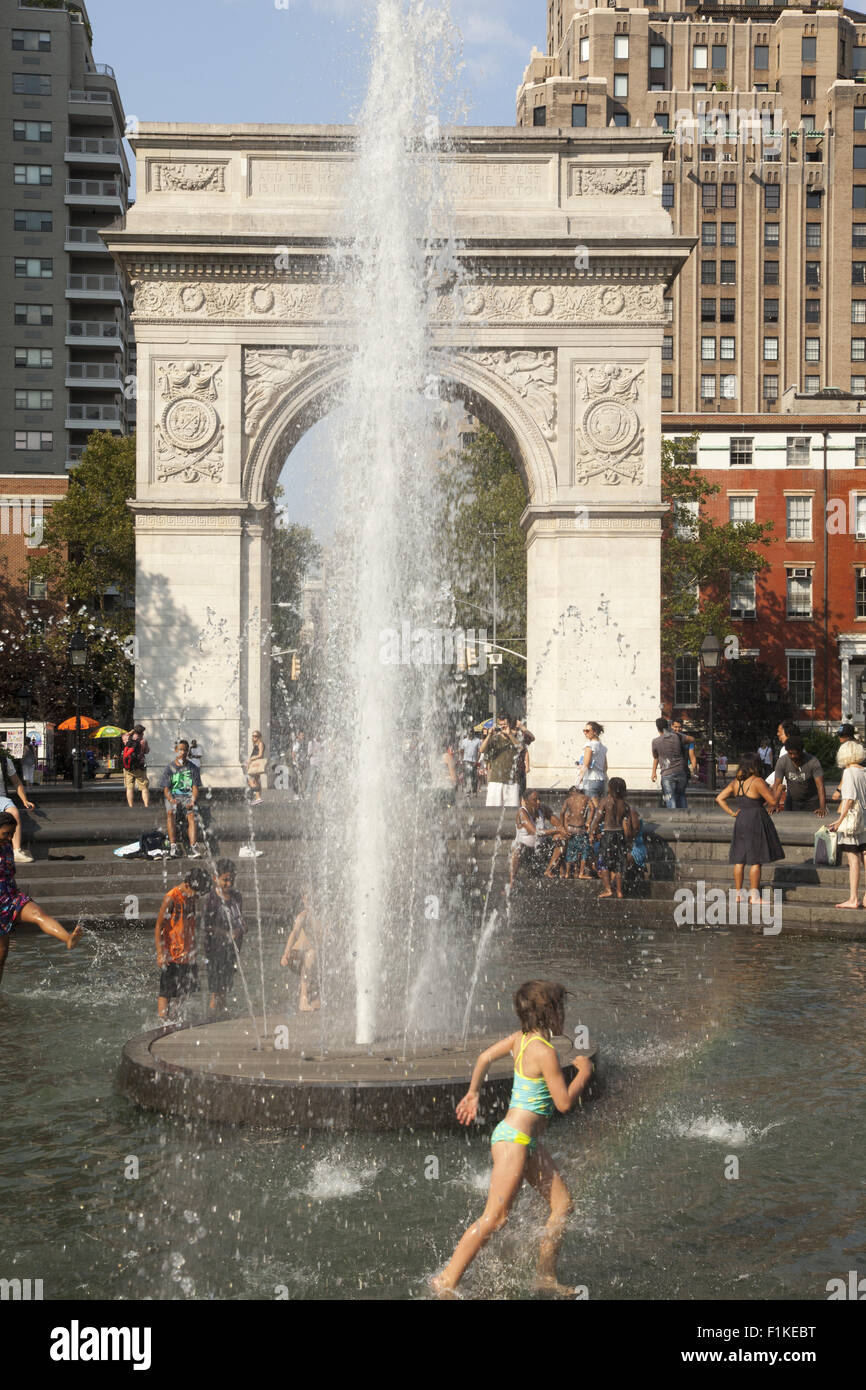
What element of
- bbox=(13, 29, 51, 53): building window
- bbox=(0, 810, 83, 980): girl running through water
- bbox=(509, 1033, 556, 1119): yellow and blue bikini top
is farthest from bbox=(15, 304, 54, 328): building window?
bbox=(509, 1033, 556, 1119): yellow and blue bikini top

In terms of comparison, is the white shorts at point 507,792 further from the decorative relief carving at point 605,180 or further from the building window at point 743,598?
the building window at point 743,598

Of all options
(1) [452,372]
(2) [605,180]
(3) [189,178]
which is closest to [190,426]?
(3) [189,178]

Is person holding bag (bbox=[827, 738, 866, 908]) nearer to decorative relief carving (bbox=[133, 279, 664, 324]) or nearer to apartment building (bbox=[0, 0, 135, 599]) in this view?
decorative relief carving (bbox=[133, 279, 664, 324])

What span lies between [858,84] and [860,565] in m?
33.3

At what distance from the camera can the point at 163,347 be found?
25.5 metres

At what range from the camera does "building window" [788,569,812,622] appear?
165ft

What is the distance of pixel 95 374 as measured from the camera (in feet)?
205

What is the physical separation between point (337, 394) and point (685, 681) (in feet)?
90.8

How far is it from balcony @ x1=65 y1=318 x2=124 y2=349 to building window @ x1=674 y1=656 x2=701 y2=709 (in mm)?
29678

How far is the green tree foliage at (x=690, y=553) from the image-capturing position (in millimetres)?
45094
